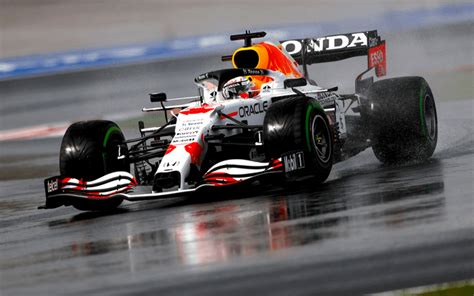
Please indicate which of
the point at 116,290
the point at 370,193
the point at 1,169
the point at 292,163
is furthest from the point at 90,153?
the point at 1,169

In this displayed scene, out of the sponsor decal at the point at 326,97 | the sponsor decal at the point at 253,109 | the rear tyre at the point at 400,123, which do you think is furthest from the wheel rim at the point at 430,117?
the sponsor decal at the point at 253,109

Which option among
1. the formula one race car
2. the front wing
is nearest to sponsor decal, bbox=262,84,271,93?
the formula one race car

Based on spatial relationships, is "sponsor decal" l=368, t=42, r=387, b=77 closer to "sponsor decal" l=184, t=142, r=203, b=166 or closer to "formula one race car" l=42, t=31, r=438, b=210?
"formula one race car" l=42, t=31, r=438, b=210

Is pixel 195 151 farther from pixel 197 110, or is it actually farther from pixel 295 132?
pixel 295 132

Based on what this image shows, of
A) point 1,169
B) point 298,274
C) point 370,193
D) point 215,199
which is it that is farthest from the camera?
point 1,169

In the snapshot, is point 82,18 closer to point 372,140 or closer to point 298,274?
point 372,140

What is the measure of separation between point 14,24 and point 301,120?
1003 inches

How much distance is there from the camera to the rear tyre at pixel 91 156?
40.1 feet

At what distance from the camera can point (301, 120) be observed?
37.6 feet

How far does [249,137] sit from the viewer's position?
12359 millimetres

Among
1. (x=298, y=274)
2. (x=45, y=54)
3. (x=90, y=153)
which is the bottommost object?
(x=298, y=274)

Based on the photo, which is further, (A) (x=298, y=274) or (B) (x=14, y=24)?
(B) (x=14, y=24)

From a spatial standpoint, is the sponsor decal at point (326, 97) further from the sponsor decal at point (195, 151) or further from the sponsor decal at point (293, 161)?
the sponsor decal at point (195, 151)

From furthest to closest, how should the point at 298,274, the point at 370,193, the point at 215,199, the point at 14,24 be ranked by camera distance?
the point at 14,24
the point at 215,199
the point at 370,193
the point at 298,274
